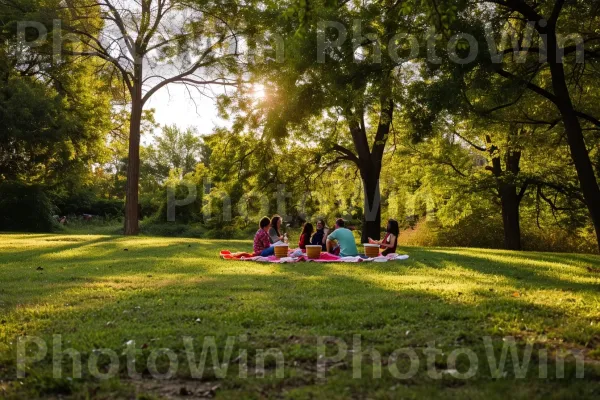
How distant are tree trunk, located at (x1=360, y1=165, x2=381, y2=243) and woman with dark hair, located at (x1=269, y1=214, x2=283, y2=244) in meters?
7.09

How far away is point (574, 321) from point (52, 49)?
1025 inches

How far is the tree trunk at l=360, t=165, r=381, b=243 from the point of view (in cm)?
2239

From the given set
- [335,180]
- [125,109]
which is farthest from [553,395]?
[125,109]

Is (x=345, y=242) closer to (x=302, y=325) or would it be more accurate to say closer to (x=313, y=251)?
(x=313, y=251)

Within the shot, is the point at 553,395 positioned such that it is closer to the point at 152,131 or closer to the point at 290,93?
the point at 290,93

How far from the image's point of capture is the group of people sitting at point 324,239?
584 inches

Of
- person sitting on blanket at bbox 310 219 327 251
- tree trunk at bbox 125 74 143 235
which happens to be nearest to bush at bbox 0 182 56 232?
tree trunk at bbox 125 74 143 235

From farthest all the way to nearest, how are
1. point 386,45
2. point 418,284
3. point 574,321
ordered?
point 386,45, point 418,284, point 574,321

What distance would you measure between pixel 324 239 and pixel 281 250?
6.18ft

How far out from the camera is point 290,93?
15062 mm

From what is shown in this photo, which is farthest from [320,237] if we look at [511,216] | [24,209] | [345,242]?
[24,209]

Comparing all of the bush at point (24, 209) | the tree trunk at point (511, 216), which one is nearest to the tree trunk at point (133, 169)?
the bush at point (24, 209)

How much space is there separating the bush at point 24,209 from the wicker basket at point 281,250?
24.9 metres

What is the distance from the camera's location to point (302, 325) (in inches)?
237
